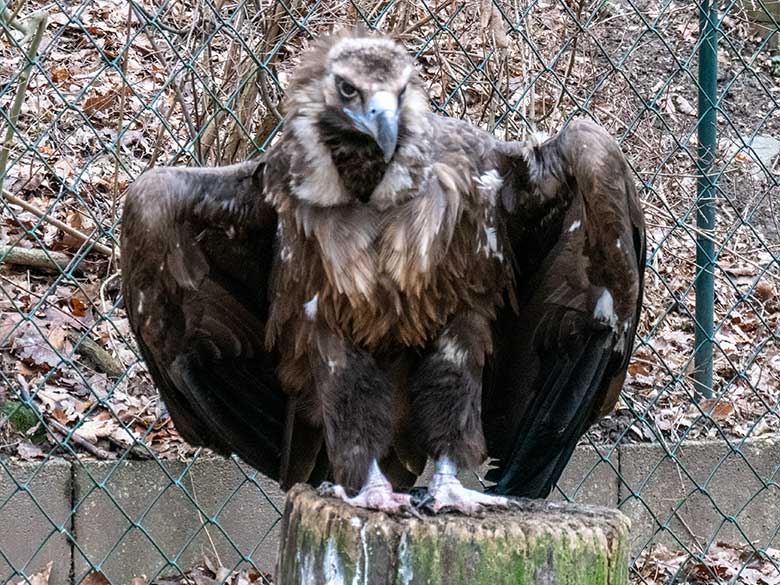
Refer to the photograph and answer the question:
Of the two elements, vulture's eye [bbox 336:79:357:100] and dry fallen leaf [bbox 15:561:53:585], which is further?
dry fallen leaf [bbox 15:561:53:585]

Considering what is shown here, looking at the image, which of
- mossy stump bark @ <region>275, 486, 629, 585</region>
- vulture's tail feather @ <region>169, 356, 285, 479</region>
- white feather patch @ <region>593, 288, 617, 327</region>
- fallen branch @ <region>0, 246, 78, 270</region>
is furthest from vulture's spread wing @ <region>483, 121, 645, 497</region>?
fallen branch @ <region>0, 246, 78, 270</region>

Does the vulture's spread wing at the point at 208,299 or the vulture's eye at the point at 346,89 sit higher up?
the vulture's eye at the point at 346,89

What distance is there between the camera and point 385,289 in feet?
11.7

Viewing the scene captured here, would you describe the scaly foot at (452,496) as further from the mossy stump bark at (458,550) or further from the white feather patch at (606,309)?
the white feather patch at (606,309)

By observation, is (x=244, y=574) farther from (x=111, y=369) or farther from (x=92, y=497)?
(x=111, y=369)

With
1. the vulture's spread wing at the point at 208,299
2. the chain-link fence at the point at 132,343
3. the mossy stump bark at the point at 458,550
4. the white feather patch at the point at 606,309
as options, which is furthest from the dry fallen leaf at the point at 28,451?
the white feather patch at the point at 606,309

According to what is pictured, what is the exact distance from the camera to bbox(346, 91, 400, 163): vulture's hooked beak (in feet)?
10.5

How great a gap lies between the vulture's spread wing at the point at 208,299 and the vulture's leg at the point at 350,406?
0.43 m

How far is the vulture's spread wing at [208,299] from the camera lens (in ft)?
12.2

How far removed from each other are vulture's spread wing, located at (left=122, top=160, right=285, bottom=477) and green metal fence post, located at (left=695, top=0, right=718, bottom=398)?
2063 millimetres

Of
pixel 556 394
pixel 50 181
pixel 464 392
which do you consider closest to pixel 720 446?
pixel 556 394

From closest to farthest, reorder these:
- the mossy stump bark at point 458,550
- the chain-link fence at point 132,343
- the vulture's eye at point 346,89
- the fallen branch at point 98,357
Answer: the mossy stump bark at point 458,550 → the vulture's eye at point 346,89 → the chain-link fence at point 132,343 → the fallen branch at point 98,357

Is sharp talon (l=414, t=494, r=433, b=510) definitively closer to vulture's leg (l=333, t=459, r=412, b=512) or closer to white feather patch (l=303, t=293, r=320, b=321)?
vulture's leg (l=333, t=459, r=412, b=512)

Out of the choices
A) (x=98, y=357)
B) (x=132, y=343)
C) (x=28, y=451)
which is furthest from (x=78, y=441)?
(x=132, y=343)
